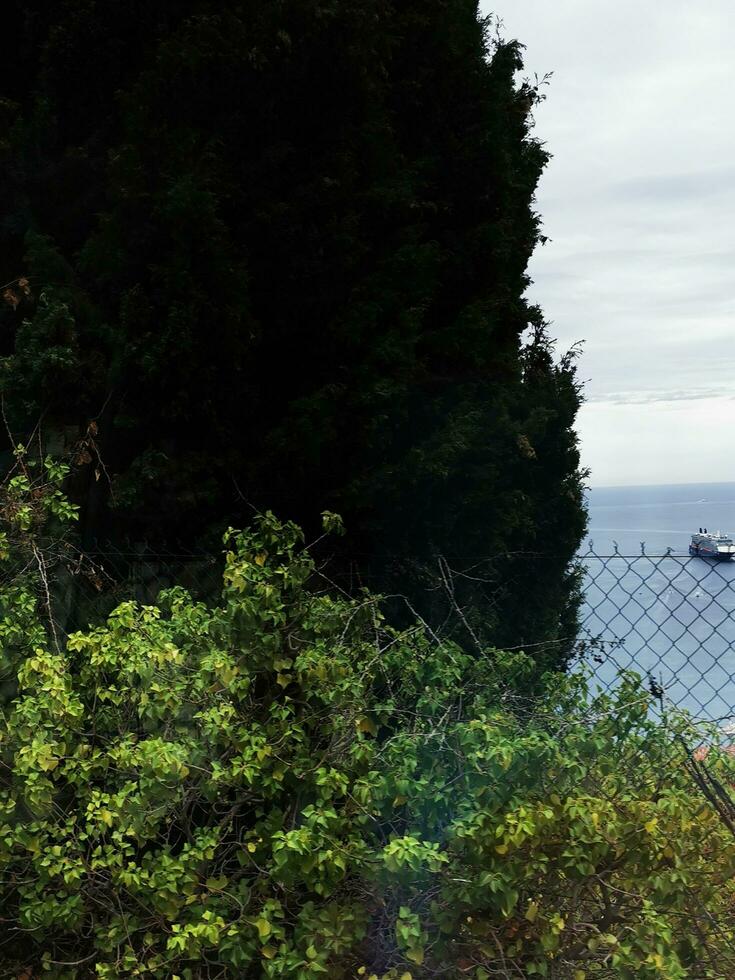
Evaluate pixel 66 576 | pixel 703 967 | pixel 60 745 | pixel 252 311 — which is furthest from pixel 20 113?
pixel 703 967

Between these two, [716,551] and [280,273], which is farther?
[716,551]

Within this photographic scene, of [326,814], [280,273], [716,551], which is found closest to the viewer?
[326,814]

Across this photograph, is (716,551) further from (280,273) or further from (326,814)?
(326,814)

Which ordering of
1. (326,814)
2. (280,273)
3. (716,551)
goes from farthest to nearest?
(716,551), (280,273), (326,814)

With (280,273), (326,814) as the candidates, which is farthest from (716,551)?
(326,814)

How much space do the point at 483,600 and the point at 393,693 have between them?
8.25 feet

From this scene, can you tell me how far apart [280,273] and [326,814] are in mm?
3322

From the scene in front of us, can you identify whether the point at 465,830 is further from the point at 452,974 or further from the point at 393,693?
the point at 393,693

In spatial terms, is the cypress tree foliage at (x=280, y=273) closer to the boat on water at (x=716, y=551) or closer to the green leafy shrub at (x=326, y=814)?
the boat on water at (x=716, y=551)

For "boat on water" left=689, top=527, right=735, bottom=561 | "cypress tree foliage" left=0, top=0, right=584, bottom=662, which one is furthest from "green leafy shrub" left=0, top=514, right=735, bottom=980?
"cypress tree foliage" left=0, top=0, right=584, bottom=662

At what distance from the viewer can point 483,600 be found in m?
5.41

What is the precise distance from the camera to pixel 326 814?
94.0 inches

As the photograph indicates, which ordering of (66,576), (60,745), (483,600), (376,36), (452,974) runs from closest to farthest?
(452,974) → (60,745) → (66,576) → (376,36) → (483,600)

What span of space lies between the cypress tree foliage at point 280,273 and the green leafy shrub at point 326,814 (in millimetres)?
1898
